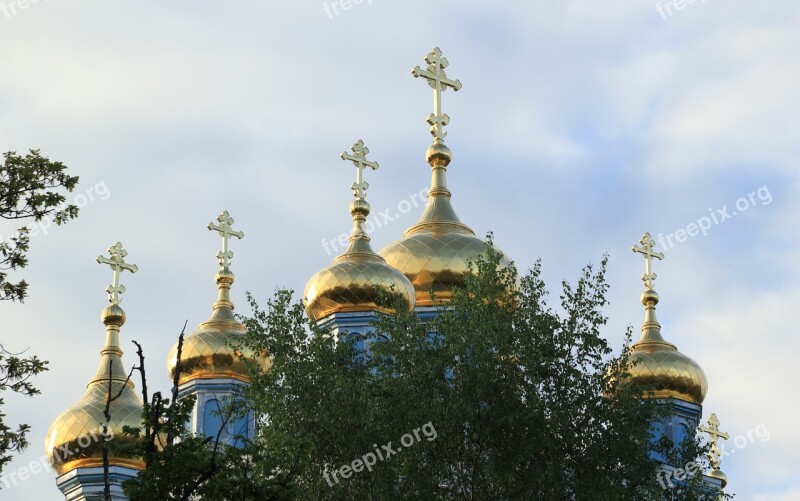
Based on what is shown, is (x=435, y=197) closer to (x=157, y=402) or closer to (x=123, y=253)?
(x=123, y=253)

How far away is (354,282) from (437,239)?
189cm

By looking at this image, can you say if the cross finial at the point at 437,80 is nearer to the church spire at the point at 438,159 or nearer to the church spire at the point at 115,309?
the church spire at the point at 438,159

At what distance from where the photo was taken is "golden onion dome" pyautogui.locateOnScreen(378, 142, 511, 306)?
24641 mm

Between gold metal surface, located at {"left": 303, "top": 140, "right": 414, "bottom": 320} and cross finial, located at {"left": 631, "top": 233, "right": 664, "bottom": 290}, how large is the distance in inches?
240

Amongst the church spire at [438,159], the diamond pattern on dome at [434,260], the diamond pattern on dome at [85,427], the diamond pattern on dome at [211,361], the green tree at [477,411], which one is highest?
the church spire at [438,159]

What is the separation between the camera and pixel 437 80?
84.9ft

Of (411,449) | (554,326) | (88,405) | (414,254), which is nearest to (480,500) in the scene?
(411,449)

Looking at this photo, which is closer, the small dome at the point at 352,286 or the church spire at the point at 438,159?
the small dome at the point at 352,286

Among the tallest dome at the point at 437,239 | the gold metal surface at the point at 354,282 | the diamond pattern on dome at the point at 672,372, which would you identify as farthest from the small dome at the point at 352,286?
the diamond pattern on dome at the point at 672,372

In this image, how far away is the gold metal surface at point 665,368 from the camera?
1057 inches

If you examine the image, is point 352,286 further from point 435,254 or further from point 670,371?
point 670,371

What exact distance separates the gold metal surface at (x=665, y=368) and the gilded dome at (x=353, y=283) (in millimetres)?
5106

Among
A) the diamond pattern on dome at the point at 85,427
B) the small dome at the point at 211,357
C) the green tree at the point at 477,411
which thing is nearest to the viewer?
the green tree at the point at 477,411

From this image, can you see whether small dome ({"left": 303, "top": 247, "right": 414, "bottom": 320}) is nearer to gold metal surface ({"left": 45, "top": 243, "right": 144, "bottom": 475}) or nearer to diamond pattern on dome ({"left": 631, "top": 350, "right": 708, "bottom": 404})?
gold metal surface ({"left": 45, "top": 243, "right": 144, "bottom": 475})
